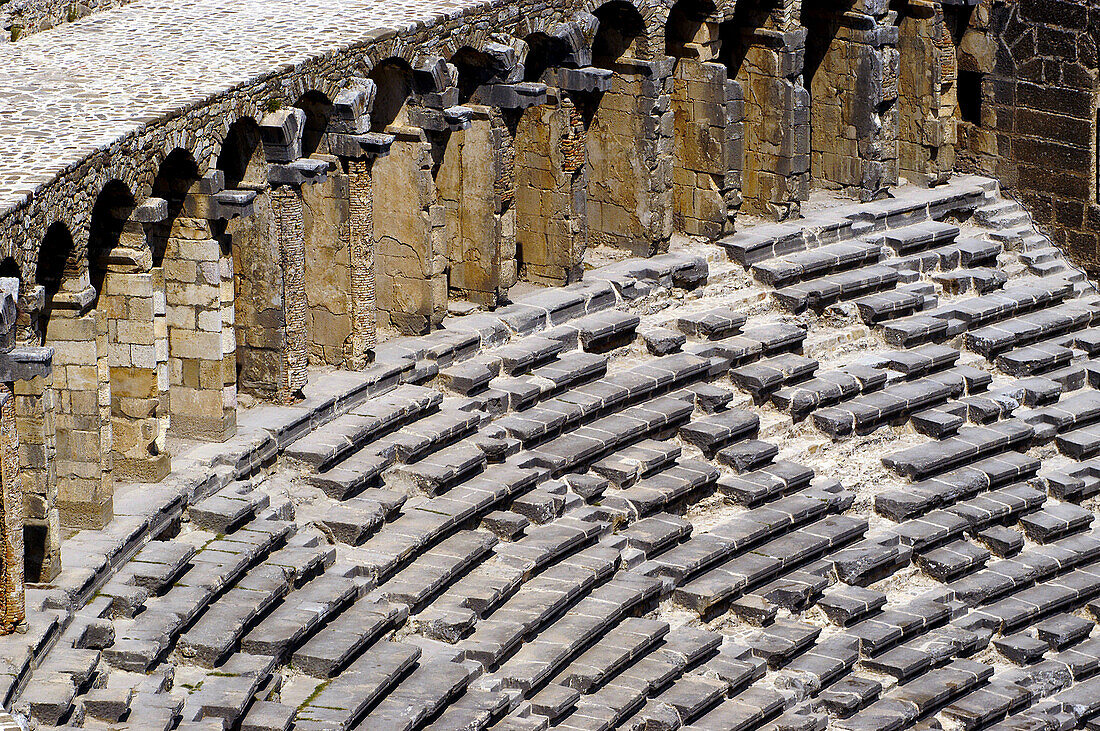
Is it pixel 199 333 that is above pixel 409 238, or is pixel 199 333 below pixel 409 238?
above

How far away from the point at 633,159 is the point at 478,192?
2561 millimetres

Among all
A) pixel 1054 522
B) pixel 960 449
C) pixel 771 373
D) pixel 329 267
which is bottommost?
pixel 1054 522

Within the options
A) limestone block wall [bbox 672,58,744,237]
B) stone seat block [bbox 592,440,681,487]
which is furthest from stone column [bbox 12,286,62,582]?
limestone block wall [bbox 672,58,744,237]

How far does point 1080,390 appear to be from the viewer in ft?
81.0

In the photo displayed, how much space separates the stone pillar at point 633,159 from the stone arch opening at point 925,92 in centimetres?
467

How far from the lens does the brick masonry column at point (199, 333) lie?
60.5 feet

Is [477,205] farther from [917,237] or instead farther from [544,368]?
[917,237]

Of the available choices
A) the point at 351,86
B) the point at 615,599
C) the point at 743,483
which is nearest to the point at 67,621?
the point at 615,599

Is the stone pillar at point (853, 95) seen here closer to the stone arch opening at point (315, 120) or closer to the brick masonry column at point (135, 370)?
the stone arch opening at point (315, 120)

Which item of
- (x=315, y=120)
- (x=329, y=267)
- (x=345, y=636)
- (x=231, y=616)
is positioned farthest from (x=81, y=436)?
(x=315, y=120)

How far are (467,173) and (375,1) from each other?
2.01m

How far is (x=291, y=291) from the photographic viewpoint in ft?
64.4

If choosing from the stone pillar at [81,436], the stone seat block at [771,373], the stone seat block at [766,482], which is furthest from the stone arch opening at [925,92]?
the stone pillar at [81,436]

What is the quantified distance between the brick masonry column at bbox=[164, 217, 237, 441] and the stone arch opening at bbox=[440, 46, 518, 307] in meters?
3.81
